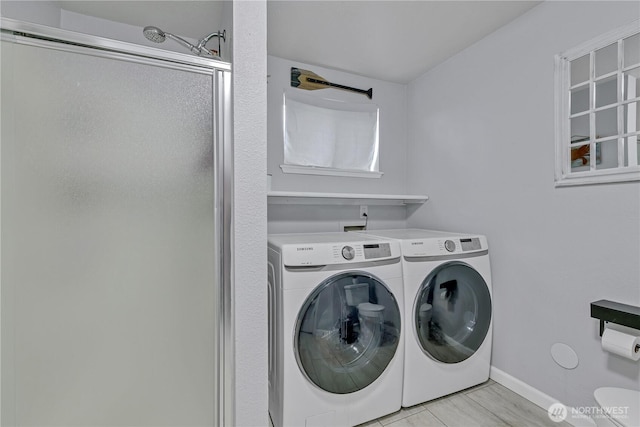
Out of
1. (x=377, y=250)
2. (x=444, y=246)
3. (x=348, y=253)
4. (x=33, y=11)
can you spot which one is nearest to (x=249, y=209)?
(x=348, y=253)

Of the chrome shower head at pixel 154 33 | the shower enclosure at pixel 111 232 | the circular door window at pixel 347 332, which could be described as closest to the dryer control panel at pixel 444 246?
the circular door window at pixel 347 332

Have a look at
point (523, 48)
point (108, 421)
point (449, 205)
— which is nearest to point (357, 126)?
point (449, 205)

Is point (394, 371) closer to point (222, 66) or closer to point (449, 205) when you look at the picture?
point (449, 205)

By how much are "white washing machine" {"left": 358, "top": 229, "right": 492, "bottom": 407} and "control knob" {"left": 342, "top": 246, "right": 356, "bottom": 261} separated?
0.33 metres

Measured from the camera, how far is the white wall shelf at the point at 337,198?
2029 mm

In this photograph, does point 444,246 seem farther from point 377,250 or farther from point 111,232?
point 111,232

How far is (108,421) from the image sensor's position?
3.30 feet

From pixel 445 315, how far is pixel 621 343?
728mm

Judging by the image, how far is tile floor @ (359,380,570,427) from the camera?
1.51 metres

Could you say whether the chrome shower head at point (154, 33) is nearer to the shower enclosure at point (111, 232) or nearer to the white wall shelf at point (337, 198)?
the shower enclosure at point (111, 232)

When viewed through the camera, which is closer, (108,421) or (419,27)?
(108,421)

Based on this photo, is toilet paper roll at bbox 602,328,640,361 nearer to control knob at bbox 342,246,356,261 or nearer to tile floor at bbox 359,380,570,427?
tile floor at bbox 359,380,570,427

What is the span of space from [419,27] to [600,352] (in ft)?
6.75

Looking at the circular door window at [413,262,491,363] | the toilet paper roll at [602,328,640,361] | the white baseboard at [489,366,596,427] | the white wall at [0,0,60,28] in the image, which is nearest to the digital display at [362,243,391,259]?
the circular door window at [413,262,491,363]
